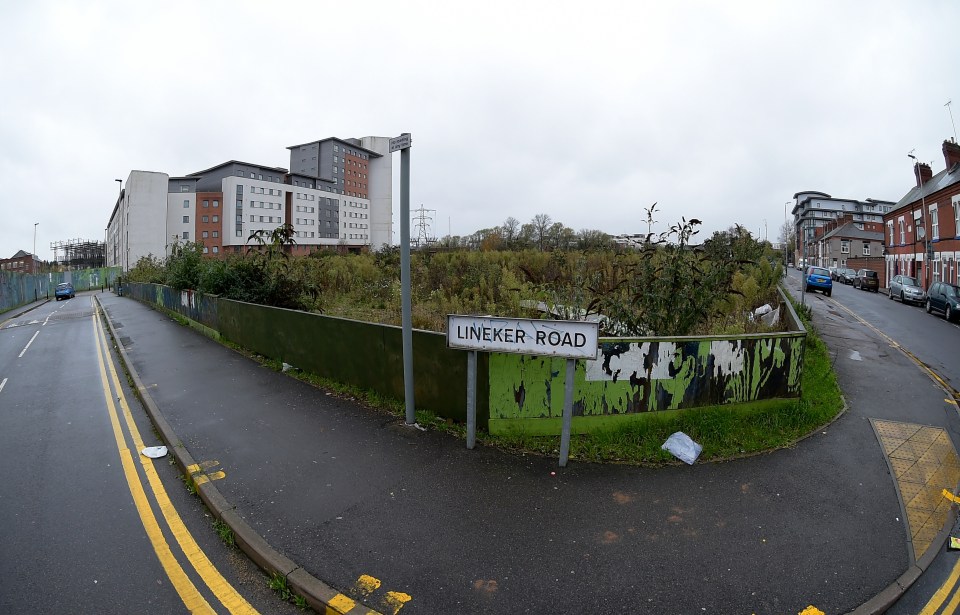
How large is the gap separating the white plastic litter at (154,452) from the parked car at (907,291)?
3406 cm

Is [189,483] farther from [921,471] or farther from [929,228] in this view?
[929,228]

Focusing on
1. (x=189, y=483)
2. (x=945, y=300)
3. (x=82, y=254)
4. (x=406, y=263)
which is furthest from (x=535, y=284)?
(x=82, y=254)

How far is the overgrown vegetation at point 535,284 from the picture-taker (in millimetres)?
7402

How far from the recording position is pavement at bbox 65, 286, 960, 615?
3.38 metres

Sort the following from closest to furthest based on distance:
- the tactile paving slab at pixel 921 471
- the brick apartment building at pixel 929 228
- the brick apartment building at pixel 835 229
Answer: the tactile paving slab at pixel 921 471
the brick apartment building at pixel 929 228
the brick apartment building at pixel 835 229

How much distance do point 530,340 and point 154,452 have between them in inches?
190

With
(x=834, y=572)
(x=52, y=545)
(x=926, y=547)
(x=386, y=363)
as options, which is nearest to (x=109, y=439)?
(x=52, y=545)

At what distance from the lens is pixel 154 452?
6.04 metres

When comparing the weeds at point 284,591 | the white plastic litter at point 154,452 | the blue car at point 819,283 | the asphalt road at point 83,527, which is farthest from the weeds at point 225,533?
the blue car at point 819,283

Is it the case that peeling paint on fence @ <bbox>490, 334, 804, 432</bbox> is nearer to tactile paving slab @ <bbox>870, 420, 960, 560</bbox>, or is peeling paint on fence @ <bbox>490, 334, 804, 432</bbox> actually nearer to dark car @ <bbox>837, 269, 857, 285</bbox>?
tactile paving slab @ <bbox>870, 420, 960, 560</bbox>

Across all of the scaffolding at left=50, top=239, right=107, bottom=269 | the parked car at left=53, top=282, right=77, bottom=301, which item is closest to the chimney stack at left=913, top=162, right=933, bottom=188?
the parked car at left=53, top=282, right=77, bottom=301

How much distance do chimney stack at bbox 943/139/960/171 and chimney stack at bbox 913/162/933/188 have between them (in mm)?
3465

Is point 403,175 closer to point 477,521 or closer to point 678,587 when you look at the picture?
point 477,521

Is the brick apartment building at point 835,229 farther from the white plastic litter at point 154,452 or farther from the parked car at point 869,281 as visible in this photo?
the white plastic litter at point 154,452
